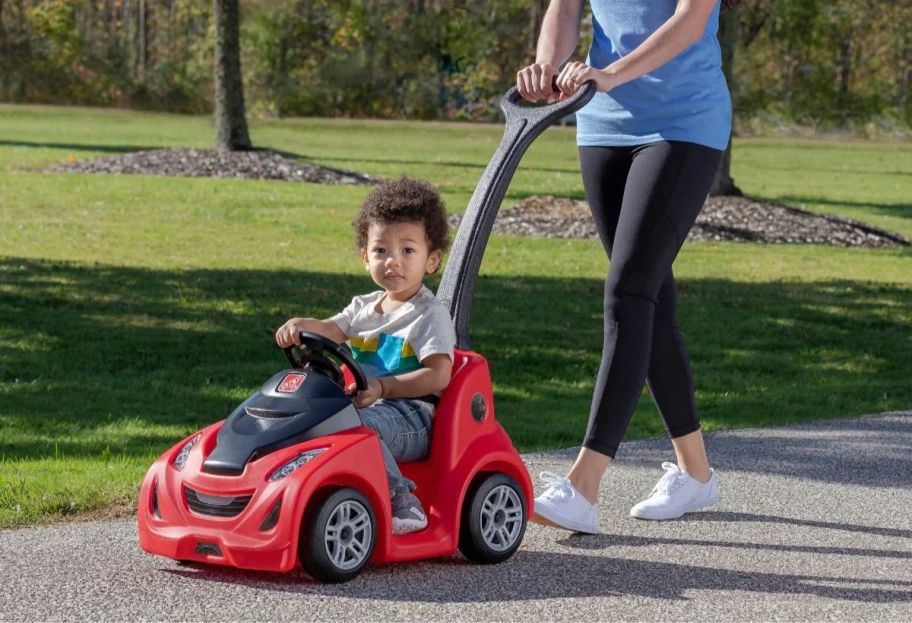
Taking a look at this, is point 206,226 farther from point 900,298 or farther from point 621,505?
point 621,505

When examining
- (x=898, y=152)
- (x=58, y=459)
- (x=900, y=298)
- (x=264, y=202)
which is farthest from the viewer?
(x=898, y=152)

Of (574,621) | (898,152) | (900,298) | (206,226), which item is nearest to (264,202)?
(206,226)

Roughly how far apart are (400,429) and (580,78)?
1.19 meters

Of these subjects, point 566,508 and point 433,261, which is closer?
point 433,261

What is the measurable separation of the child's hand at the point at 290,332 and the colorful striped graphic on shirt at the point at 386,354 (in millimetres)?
244

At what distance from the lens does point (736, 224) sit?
1780 centimetres

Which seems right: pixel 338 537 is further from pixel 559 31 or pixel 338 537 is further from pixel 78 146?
pixel 78 146

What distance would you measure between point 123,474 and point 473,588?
6.74 ft

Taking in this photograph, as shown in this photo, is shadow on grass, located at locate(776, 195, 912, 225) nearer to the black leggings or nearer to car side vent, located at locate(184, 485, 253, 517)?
the black leggings

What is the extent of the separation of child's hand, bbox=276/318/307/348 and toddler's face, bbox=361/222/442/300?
28 cm

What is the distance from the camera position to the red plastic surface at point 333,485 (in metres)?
3.97

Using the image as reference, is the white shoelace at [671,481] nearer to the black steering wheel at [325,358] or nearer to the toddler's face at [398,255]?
the toddler's face at [398,255]


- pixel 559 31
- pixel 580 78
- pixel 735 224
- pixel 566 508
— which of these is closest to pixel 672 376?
pixel 566 508

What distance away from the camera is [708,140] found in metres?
4.88
